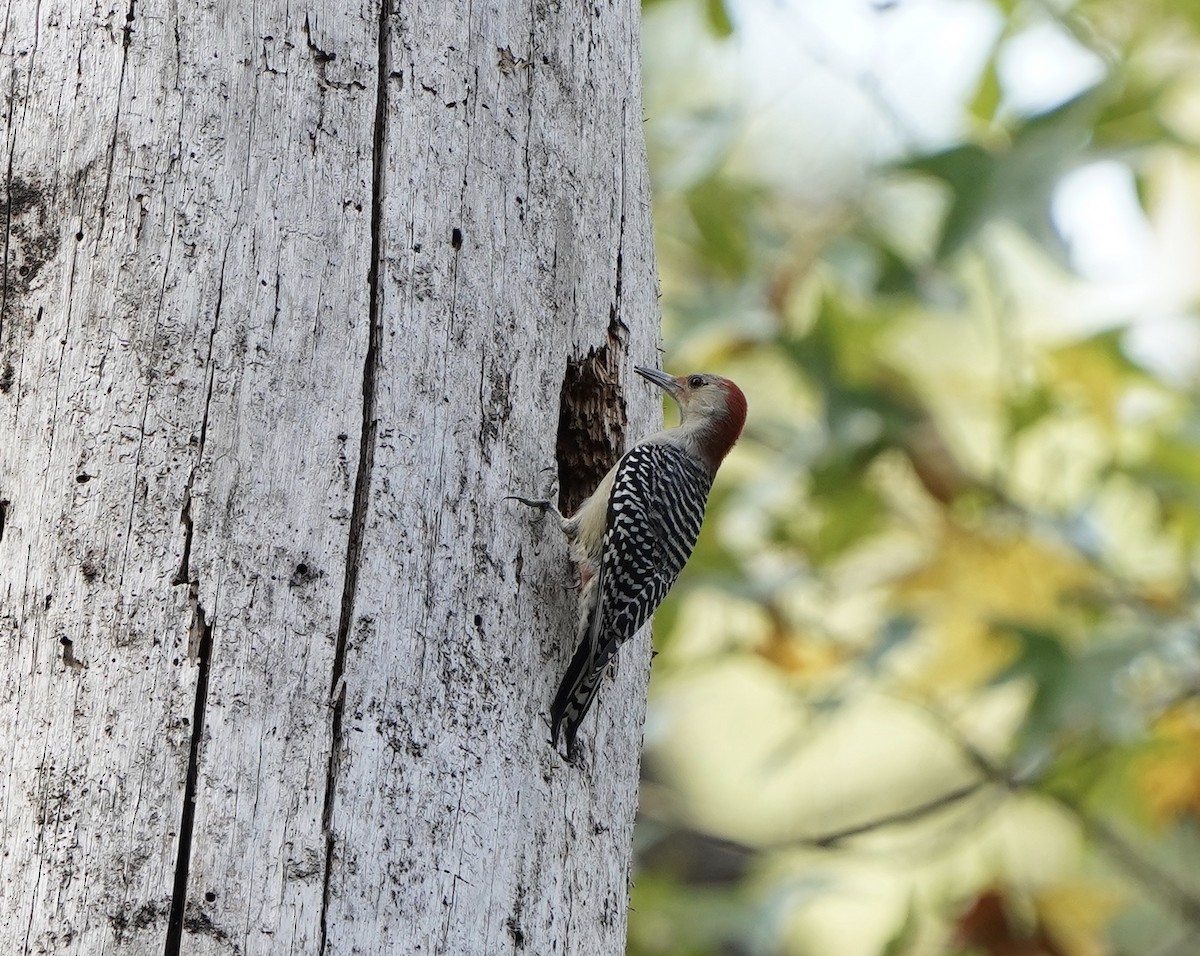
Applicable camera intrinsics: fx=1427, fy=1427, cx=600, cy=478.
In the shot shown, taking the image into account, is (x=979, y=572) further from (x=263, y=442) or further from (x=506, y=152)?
(x=263, y=442)

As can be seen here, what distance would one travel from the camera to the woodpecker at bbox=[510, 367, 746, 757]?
273 cm

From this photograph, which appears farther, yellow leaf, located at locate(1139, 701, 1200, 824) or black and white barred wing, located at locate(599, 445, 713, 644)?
yellow leaf, located at locate(1139, 701, 1200, 824)

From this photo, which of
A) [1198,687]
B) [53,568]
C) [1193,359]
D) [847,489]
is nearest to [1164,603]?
[1198,687]

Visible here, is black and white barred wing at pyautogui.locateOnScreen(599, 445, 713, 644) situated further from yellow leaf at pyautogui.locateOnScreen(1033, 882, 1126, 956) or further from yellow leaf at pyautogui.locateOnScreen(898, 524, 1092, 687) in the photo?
A: yellow leaf at pyautogui.locateOnScreen(1033, 882, 1126, 956)

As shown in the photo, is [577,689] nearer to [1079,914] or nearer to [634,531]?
[634,531]

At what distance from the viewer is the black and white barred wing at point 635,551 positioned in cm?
270

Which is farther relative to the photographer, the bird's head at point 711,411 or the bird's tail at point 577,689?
the bird's head at point 711,411

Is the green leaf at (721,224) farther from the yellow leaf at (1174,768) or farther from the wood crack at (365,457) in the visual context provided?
the wood crack at (365,457)

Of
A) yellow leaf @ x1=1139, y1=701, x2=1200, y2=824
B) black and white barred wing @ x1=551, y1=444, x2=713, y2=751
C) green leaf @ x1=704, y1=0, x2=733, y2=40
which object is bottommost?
yellow leaf @ x1=1139, y1=701, x2=1200, y2=824

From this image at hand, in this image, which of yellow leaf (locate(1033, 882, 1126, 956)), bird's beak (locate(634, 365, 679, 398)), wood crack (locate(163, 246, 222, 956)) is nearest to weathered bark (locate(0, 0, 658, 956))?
wood crack (locate(163, 246, 222, 956))

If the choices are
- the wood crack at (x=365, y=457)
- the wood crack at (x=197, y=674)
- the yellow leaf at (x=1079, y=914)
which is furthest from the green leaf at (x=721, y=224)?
the wood crack at (x=197, y=674)

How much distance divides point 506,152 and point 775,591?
2.83 metres

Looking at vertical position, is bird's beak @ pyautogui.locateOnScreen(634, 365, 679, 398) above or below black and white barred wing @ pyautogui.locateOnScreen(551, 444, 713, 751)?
above

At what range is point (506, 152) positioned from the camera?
271cm
